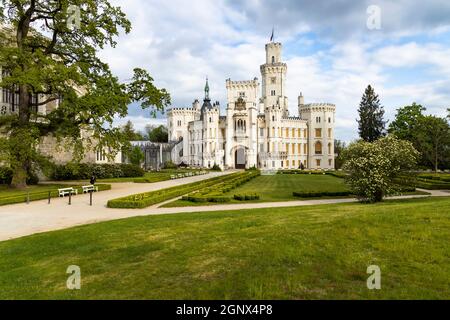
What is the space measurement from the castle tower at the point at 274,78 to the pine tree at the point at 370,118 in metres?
25.0

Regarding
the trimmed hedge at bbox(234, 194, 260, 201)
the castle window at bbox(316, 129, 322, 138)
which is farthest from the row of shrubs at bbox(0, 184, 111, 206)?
the castle window at bbox(316, 129, 322, 138)

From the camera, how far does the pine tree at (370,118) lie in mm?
66688

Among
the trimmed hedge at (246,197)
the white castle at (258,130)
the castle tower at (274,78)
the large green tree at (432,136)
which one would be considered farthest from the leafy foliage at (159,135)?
the trimmed hedge at (246,197)

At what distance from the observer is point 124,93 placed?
85.9ft

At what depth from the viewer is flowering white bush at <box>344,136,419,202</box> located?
1864 cm

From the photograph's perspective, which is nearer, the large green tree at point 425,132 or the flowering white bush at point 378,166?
the flowering white bush at point 378,166

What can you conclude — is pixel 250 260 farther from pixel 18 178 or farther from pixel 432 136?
pixel 432 136

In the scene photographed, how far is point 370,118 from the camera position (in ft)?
220

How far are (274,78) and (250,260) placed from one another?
87990 mm

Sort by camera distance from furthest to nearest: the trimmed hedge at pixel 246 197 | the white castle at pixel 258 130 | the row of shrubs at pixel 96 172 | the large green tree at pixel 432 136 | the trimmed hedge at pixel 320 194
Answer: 1. the white castle at pixel 258 130
2. the large green tree at pixel 432 136
3. the row of shrubs at pixel 96 172
4. the trimmed hedge at pixel 320 194
5. the trimmed hedge at pixel 246 197

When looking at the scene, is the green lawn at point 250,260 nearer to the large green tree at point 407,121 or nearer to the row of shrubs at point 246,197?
the row of shrubs at point 246,197
